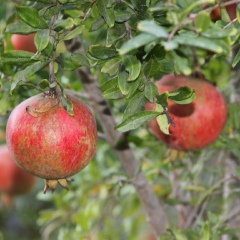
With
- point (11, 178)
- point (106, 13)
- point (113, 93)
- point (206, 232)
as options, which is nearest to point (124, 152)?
point (206, 232)

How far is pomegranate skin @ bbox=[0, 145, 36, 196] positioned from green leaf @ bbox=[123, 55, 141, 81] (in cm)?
176

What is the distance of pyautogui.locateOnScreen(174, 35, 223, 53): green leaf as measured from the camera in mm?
746

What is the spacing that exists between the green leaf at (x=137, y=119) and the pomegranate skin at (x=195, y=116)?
1.28ft

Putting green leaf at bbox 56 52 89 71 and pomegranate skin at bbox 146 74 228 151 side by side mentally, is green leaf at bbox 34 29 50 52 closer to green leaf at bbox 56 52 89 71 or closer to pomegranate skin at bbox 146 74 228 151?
green leaf at bbox 56 52 89 71

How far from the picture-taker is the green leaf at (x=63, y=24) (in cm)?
94

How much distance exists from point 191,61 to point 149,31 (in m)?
0.85

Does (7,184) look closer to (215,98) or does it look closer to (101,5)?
(215,98)

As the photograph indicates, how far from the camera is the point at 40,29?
967mm

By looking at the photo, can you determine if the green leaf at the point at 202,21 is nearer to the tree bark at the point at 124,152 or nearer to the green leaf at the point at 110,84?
the green leaf at the point at 110,84

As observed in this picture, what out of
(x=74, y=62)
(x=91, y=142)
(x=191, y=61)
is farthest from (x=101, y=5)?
(x=191, y=61)

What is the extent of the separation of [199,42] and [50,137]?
32 cm

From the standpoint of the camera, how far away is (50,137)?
3.14 feet

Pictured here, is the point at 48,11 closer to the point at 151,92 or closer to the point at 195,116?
the point at 151,92

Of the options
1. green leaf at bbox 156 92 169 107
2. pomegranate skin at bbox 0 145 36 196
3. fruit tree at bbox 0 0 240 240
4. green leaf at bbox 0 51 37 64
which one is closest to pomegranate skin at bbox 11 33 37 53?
fruit tree at bbox 0 0 240 240
